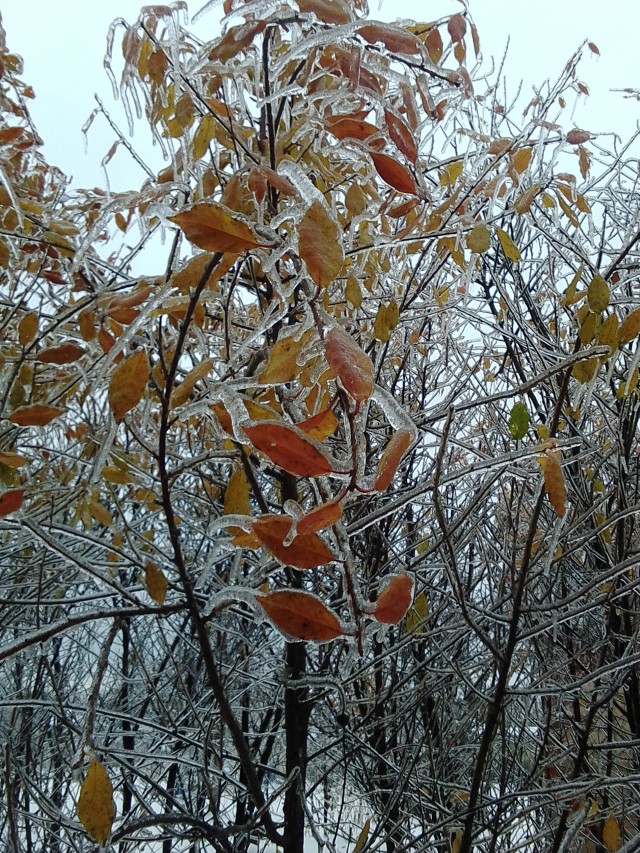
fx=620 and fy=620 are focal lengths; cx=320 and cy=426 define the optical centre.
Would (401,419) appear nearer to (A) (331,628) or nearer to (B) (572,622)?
(A) (331,628)

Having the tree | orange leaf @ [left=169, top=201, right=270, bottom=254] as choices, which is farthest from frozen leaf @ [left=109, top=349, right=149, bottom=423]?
orange leaf @ [left=169, top=201, right=270, bottom=254]

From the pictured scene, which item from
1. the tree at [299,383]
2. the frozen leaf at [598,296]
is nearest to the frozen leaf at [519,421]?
the tree at [299,383]

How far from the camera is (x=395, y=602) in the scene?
73 centimetres

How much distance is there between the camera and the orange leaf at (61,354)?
112 centimetres

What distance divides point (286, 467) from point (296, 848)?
1.17m

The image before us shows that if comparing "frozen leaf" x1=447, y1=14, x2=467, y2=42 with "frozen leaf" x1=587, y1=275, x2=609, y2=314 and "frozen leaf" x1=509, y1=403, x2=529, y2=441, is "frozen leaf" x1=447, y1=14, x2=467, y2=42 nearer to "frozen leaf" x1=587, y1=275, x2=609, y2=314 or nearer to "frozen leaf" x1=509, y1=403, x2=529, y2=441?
"frozen leaf" x1=587, y1=275, x2=609, y2=314

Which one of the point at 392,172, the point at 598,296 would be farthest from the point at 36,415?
the point at 598,296

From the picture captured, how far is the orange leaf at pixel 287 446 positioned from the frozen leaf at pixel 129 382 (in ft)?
0.81

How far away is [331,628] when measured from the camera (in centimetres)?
75

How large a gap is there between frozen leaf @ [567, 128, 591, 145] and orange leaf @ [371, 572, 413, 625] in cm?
139

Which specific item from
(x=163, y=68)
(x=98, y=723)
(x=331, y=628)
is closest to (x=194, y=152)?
(x=163, y=68)

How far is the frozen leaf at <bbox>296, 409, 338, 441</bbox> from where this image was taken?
26.4 inches

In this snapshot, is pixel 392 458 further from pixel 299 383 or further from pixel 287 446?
pixel 299 383

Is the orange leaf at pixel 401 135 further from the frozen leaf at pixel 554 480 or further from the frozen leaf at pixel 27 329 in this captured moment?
the frozen leaf at pixel 27 329
